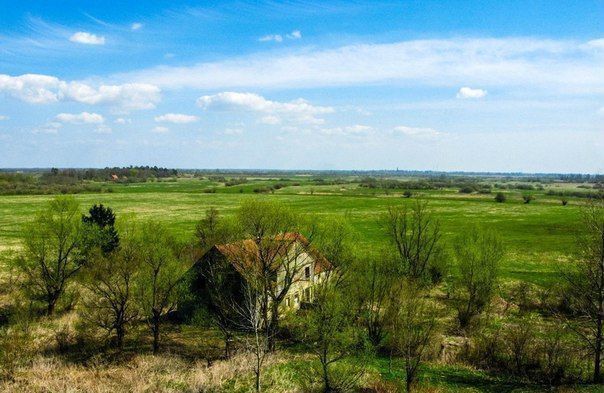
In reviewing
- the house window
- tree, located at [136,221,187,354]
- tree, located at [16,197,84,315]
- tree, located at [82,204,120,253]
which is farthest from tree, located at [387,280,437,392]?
tree, located at [82,204,120,253]

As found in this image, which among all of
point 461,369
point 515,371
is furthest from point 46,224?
point 515,371

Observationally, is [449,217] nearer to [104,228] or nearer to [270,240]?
[104,228]

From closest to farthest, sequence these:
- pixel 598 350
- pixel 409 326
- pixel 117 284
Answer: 1. pixel 598 350
2. pixel 409 326
3. pixel 117 284

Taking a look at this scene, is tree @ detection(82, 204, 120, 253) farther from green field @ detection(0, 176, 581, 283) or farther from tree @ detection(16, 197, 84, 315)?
green field @ detection(0, 176, 581, 283)

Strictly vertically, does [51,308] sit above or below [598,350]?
below

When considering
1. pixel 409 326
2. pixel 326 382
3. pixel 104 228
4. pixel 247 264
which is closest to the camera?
pixel 326 382

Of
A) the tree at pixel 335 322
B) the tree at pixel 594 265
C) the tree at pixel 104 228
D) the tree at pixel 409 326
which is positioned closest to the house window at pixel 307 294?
the tree at pixel 335 322

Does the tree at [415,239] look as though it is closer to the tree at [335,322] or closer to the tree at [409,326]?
the tree at [335,322]

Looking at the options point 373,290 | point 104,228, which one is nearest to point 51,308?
point 104,228
